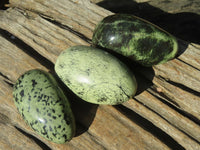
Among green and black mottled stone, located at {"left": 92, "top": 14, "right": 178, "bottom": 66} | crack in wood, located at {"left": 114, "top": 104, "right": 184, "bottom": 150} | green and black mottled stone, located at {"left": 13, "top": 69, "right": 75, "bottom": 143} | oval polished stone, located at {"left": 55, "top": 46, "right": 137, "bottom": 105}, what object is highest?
green and black mottled stone, located at {"left": 92, "top": 14, "right": 178, "bottom": 66}

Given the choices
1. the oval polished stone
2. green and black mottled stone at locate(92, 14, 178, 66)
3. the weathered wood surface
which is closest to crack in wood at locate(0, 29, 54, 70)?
the weathered wood surface

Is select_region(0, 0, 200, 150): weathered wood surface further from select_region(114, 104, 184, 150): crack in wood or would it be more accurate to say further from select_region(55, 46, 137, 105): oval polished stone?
select_region(55, 46, 137, 105): oval polished stone

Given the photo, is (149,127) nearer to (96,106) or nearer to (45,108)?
(96,106)

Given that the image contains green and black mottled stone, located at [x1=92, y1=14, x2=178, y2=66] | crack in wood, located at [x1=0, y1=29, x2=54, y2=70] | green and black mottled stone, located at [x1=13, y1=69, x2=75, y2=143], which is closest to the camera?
green and black mottled stone, located at [x1=13, y1=69, x2=75, y2=143]

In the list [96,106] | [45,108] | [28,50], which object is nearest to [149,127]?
[96,106]

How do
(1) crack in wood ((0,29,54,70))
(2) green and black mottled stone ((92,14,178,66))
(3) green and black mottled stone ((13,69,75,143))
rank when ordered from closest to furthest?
1. (3) green and black mottled stone ((13,69,75,143))
2. (2) green and black mottled stone ((92,14,178,66))
3. (1) crack in wood ((0,29,54,70))

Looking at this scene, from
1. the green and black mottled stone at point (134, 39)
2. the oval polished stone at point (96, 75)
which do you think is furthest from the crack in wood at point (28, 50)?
the green and black mottled stone at point (134, 39)

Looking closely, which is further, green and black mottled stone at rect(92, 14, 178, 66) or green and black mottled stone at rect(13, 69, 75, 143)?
green and black mottled stone at rect(92, 14, 178, 66)

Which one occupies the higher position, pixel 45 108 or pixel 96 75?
pixel 96 75
